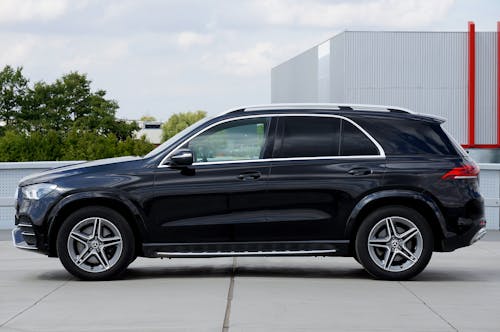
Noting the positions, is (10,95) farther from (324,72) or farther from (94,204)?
(94,204)

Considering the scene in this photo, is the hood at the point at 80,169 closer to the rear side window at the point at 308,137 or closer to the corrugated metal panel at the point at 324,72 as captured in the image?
the rear side window at the point at 308,137

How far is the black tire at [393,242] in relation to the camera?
1084 centimetres

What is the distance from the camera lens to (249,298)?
952 cm

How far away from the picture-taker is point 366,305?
9.20 m

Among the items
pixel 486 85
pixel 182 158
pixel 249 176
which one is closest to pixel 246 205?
pixel 249 176

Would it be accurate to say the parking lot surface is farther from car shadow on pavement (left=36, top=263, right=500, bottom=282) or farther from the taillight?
the taillight

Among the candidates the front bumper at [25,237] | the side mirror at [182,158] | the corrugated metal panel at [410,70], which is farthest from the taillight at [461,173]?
the corrugated metal panel at [410,70]

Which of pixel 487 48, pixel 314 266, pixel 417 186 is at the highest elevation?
pixel 487 48

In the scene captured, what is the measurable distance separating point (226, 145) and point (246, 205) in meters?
0.64

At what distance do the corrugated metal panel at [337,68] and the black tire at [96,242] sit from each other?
55262mm

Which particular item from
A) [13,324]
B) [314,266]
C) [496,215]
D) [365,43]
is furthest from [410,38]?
[13,324]

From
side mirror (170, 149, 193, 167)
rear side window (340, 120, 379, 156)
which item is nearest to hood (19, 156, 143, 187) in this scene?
side mirror (170, 149, 193, 167)

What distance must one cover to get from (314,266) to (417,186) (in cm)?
208

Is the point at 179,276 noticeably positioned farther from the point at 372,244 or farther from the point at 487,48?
the point at 487,48
